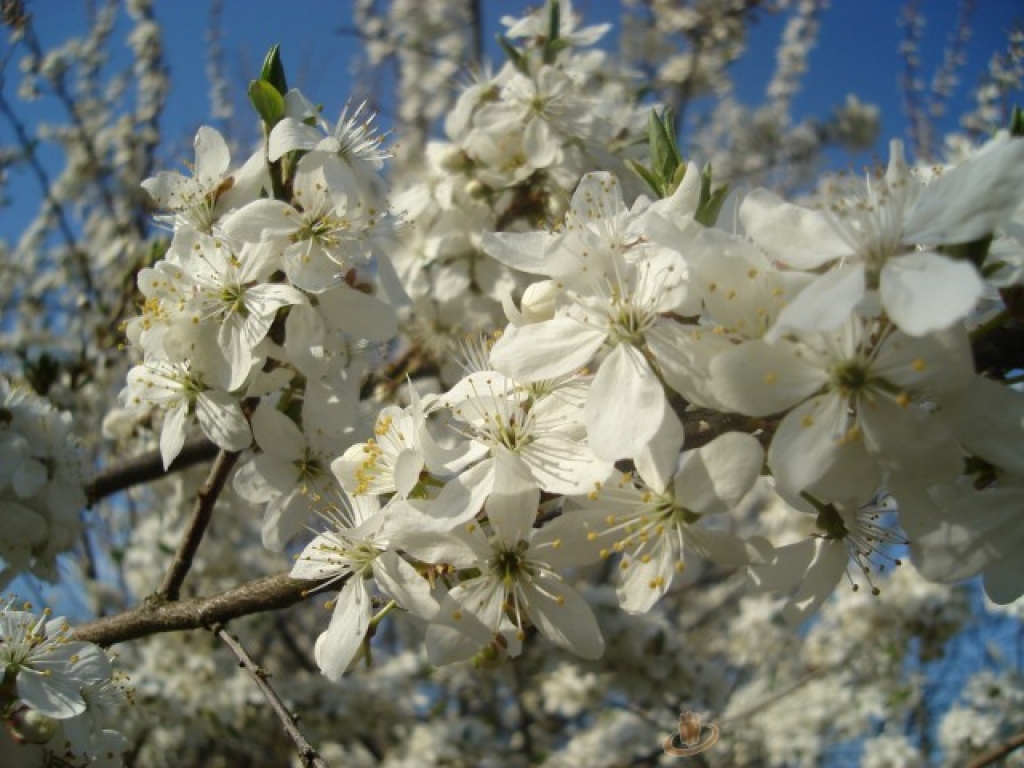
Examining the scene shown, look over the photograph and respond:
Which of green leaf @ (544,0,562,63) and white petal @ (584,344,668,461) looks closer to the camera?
white petal @ (584,344,668,461)

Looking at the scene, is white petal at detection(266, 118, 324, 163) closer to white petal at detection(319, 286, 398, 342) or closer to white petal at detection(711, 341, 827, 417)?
white petal at detection(319, 286, 398, 342)

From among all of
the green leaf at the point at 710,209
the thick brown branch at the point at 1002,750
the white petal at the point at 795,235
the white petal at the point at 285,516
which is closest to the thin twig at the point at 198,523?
the white petal at the point at 285,516

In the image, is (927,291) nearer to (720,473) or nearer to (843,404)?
(843,404)

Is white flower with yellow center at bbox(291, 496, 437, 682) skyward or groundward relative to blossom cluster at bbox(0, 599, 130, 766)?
skyward

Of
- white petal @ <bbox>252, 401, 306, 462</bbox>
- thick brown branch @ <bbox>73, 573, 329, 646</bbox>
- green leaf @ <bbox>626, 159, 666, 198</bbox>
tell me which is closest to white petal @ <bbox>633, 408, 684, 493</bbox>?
green leaf @ <bbox>626, 159, 666, 198</bbox>

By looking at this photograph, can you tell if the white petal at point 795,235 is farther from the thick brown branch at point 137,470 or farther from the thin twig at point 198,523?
the thick brown branch at point 137,470

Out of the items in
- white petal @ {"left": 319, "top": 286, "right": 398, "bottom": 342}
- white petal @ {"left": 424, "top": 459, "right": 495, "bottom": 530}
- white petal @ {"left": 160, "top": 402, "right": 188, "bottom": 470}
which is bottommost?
white petal @ {"left": 160, "top": 402, "right": 188, "bottom": 470}
